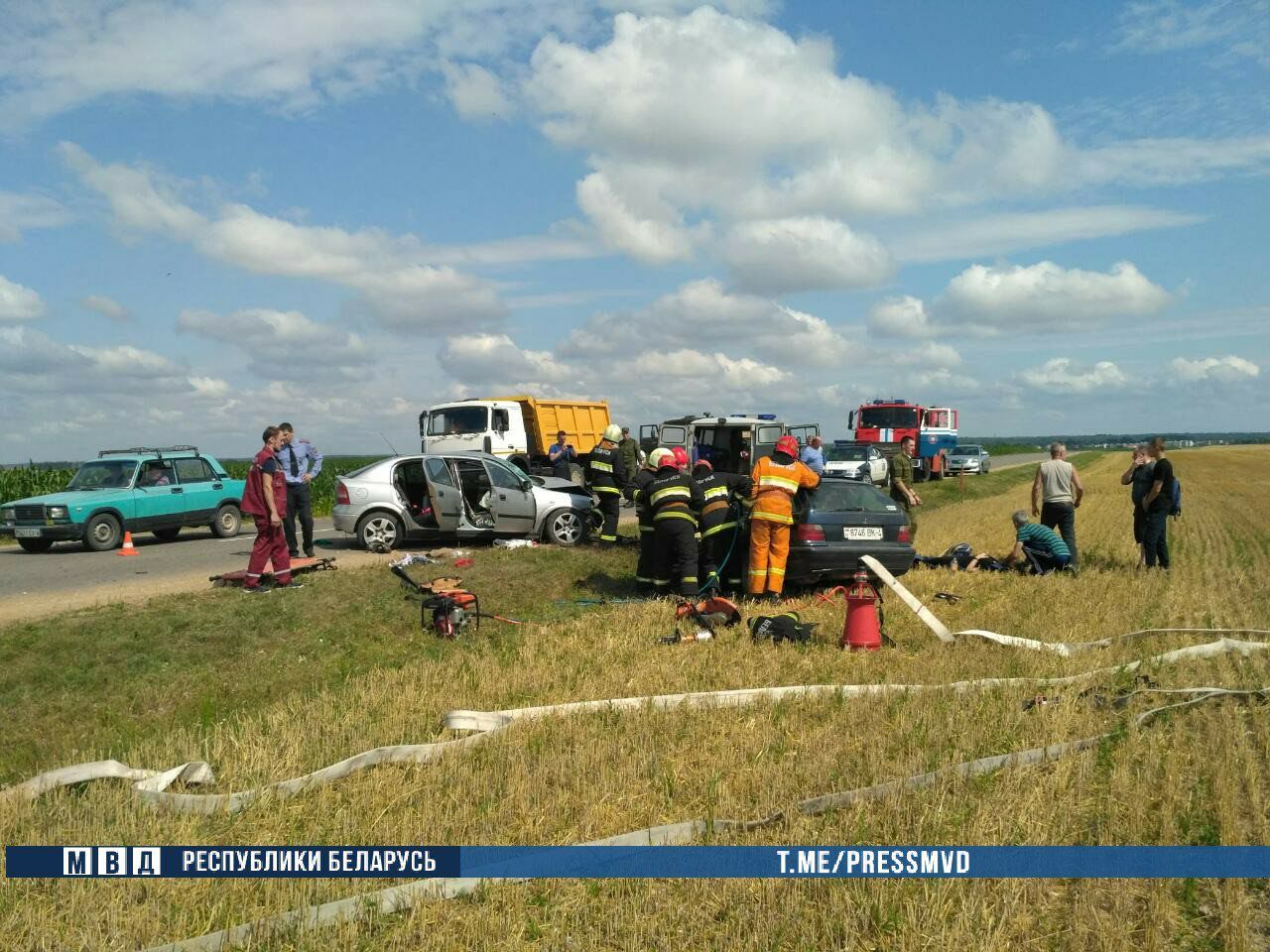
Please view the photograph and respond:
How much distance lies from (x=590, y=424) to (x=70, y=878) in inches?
957

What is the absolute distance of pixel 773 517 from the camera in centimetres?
1066

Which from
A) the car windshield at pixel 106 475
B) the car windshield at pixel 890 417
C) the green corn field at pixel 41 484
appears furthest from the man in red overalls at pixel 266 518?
the car windshield at pixel 890 417

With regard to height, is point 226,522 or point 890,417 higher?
point 890,417

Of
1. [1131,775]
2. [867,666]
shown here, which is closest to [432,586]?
[867,666]

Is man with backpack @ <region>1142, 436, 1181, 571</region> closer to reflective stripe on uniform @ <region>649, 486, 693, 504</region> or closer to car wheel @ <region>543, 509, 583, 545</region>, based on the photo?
reflective stripe on uniform @ <region>649, 486, 693, 504</region>

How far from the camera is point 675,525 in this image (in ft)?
35.8

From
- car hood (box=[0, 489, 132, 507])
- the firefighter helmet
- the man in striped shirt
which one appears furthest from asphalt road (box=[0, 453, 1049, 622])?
the man in striped shirt

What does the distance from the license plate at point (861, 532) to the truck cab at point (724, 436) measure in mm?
14570

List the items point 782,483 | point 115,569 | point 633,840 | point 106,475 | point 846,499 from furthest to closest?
point 106,475, point 115,569, point 846,499, point 782,483, point 633,840

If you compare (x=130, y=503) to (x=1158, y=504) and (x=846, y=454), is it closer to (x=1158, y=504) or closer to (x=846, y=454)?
(x=1158, y=504)

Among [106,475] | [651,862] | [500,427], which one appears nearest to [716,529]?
[651,862]

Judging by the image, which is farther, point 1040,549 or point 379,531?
point 379,531

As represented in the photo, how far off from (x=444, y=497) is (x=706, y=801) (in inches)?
414

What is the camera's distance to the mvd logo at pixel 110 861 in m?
4.14
